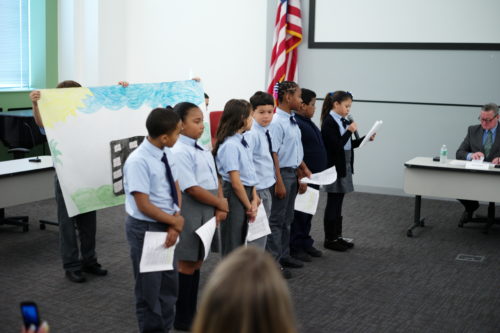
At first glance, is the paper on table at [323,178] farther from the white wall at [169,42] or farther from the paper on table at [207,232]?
the white wall at [169,42]

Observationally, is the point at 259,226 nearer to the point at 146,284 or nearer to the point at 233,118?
the point at 233,118

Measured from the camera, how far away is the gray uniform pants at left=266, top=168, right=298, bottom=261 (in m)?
4.70

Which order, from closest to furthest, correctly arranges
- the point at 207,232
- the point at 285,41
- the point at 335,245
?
the point at 207,232 → the point at 335,245 → the point at 285,41

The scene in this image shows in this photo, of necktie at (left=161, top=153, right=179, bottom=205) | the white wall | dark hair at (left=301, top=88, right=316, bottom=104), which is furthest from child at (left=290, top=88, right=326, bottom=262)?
the white wall

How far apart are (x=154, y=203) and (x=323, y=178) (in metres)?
2.03

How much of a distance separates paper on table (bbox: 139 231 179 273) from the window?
6241mm

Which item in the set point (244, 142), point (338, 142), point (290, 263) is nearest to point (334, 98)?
point (338, 142)

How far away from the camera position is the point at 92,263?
15.5 feet

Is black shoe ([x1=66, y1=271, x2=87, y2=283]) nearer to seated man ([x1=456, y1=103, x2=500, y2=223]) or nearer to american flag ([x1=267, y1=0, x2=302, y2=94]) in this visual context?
seated man ([x1=456, y1=103, x2=500, y2=223])

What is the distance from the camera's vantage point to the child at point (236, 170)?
12.7ft

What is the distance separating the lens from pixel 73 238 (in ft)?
14.7

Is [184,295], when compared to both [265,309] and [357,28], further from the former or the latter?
[357,28]

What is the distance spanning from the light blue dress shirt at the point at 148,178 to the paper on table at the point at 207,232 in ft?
0.90

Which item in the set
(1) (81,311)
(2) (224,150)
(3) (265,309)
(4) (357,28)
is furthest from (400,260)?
(3) (265,309)
